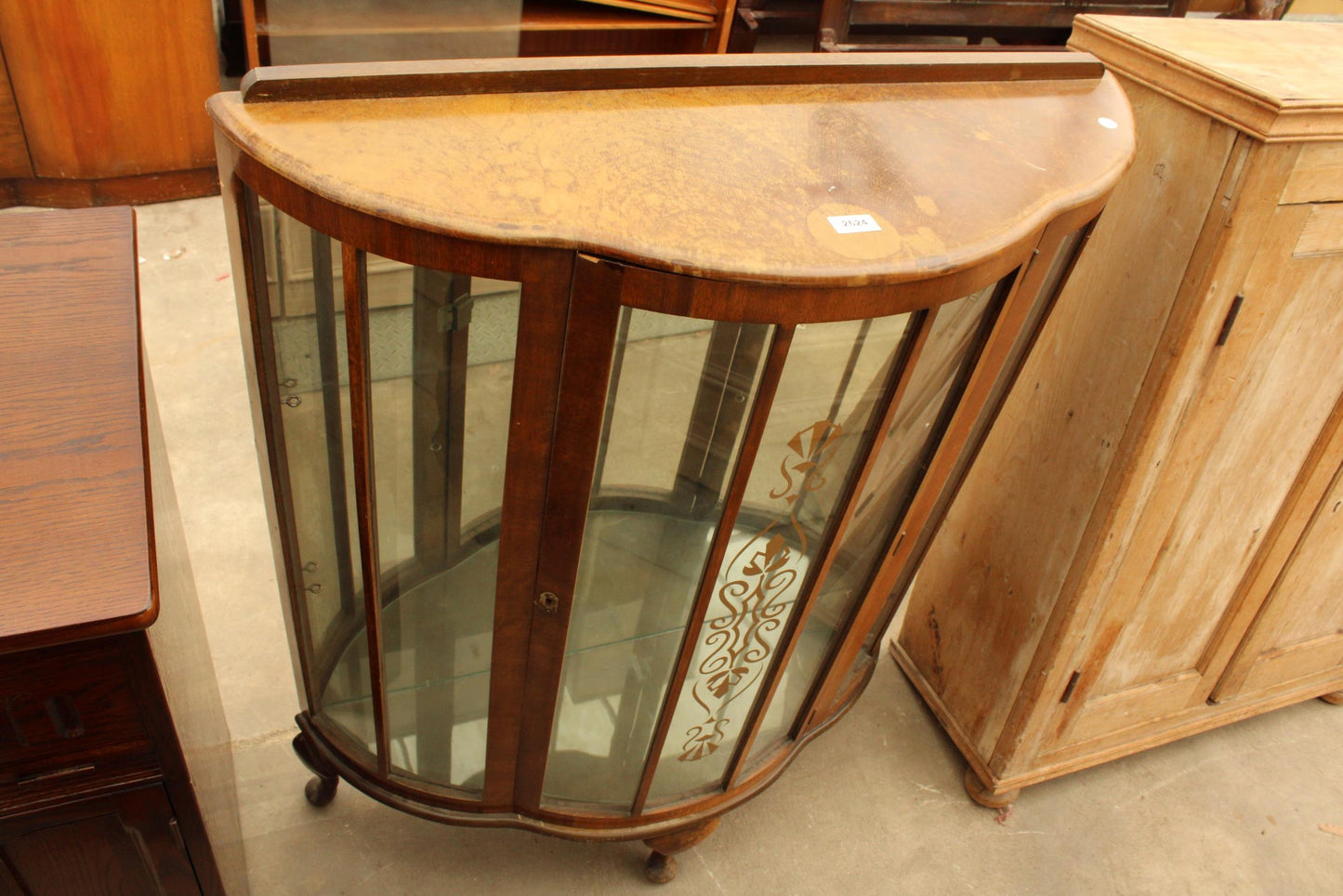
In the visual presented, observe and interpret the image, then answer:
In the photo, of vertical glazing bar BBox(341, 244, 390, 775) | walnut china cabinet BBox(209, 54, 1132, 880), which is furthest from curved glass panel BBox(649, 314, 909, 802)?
vertical glazing bar BBox(341, 244, 390, 775)

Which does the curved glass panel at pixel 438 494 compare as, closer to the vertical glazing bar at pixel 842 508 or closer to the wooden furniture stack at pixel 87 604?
the wooden furniture stack at pixel 87 604

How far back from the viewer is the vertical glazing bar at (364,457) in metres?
0.87

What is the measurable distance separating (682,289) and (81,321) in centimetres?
68

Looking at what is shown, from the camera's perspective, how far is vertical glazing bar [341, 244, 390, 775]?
2.87 ft

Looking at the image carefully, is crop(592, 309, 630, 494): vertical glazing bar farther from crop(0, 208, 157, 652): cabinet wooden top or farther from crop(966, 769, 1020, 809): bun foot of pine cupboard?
crop(966, 769, 1020, 809): bun foot of pine cupboard

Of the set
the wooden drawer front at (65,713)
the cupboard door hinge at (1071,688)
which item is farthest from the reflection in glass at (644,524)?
the cupboard door hinge at (1071,688)

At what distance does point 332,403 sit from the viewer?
3.43 feet

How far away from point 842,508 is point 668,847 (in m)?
0.72

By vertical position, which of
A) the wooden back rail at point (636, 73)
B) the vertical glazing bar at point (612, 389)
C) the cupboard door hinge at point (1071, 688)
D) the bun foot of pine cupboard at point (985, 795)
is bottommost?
the bun foot of pine cupboard at point (985, 795)

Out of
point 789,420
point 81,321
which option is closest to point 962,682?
point 789,420

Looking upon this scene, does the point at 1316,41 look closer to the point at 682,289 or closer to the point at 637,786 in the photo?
the point at 682,289

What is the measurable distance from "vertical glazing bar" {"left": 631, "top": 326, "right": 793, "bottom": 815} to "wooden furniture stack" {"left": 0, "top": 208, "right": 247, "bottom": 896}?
0.52m

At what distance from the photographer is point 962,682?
187cm

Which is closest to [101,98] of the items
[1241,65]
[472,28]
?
[472,28]
